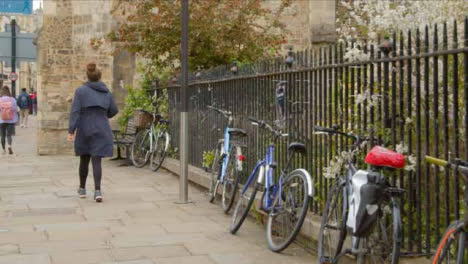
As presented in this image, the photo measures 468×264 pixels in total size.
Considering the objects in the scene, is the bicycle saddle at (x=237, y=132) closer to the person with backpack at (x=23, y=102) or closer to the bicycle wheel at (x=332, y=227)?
the bicycle wheel at (x=332, y=227)

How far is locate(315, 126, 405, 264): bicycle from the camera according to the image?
173 inches

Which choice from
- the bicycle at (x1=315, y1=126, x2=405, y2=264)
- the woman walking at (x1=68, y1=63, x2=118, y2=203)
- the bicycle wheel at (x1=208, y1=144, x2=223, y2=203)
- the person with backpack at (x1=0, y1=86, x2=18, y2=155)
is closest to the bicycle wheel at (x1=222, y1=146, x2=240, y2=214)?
the bicycle wheel at (x1=208, y1=144, x2=223, y2=203)

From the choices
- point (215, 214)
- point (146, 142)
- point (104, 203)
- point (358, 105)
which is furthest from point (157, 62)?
point (358, 105)

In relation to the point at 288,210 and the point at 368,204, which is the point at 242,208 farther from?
the point at 368,204

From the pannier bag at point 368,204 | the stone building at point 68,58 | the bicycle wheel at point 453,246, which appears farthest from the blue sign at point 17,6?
the bicycle wheel at point 453,246

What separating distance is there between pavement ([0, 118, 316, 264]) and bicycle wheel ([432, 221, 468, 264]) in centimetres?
215

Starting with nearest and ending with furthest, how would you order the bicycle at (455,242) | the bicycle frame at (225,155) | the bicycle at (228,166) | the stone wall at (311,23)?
the bicycle at (455,242) → the bicycle at (228,166) → the bicycle frame at (225,155) → the stone wall at (311,23)

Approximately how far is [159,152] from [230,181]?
4.88 metres

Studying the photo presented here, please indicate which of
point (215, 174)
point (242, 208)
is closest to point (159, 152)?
point (215, 174)

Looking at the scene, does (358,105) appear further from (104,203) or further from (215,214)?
(104,203)

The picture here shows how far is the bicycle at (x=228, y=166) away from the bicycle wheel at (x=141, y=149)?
4.38m

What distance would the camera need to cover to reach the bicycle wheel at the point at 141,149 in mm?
13016

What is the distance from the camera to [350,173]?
499 centimetres

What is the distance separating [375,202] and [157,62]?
34.7 feet
